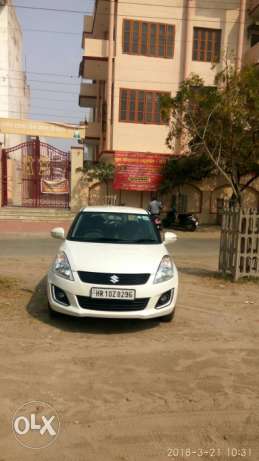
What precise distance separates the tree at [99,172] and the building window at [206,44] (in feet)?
28.0

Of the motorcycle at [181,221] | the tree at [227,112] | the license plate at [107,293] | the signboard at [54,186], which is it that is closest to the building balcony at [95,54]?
the signboard at [54,186]

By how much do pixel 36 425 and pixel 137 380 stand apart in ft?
3.60

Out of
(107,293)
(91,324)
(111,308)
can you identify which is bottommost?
(91,324)

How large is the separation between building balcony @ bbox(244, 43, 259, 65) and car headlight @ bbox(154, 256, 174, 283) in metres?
19.4

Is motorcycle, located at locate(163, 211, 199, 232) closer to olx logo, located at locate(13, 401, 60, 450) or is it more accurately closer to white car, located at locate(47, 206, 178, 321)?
white car, located at locate(47, 206, 178, 321)

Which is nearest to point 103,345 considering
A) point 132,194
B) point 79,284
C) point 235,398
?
point 79,284

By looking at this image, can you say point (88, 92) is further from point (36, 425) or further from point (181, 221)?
point (36, 425)

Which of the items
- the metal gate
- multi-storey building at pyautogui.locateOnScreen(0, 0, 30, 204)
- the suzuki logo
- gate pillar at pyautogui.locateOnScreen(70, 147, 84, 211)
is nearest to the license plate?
the suzuki logo

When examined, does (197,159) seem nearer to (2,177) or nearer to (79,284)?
(2,177)

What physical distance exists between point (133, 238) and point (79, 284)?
58.3 inches

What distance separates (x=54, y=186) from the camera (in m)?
22.0

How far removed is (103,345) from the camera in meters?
4.45

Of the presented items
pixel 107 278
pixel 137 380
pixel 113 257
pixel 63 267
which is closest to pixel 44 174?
pixel 63 267

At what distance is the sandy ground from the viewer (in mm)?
2729
